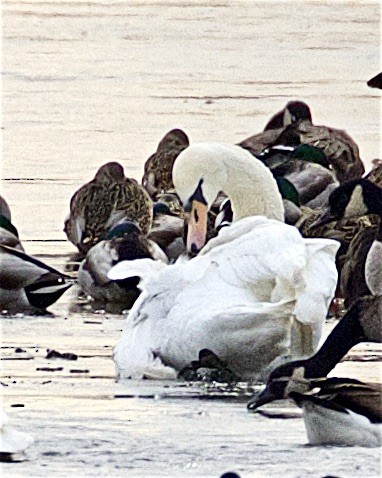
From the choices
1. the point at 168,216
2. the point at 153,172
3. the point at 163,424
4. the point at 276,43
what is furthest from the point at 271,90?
the point at 163,424

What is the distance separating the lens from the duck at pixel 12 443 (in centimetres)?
737

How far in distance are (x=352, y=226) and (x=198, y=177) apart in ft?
4.34

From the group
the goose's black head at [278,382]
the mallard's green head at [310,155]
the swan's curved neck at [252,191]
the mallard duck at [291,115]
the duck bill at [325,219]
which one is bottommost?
the mallard duck at [291,115]

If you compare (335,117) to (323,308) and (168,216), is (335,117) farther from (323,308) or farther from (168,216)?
(323,308)

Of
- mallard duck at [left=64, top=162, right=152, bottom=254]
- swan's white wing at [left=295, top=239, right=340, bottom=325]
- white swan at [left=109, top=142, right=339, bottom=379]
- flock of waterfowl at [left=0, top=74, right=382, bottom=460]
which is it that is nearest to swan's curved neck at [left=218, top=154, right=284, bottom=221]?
flock of waterfowl at [left=0, top=74, right=382, bottom=460]

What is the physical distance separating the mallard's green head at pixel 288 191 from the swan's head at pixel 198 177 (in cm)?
180

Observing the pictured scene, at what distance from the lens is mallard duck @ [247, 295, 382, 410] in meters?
8.28

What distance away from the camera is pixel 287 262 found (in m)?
8.86

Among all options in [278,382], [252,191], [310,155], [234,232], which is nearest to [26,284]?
[252,191]

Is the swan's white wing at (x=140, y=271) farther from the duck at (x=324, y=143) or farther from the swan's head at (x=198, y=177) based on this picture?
the duck at (x=324, y=143)

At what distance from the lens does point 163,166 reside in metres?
15.1

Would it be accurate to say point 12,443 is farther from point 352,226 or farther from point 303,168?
point 303,168

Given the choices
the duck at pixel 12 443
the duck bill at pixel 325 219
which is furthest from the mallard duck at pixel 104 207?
the duck at pixel 12 443

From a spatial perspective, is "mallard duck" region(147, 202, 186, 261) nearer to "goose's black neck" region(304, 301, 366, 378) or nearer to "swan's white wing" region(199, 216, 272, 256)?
"swan's white wing" region(199, 216, 272, 256)
